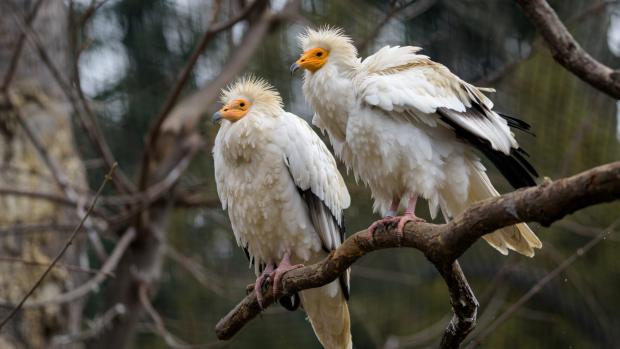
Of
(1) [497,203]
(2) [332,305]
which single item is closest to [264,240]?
(2) [332,305]

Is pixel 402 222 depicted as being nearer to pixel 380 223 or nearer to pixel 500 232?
pixel 380 223

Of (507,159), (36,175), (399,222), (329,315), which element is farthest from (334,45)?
(36,175)

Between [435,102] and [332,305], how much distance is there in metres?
1.79

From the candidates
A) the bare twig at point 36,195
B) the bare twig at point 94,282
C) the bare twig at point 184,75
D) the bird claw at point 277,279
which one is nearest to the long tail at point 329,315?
the bird claw at point 277,279

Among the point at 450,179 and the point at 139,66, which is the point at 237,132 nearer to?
the point at 450,179

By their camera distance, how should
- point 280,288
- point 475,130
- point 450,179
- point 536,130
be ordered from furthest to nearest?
point 536,130
point 280,288
point 450,179
point 475,130

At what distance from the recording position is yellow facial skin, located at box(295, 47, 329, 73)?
16.8ft

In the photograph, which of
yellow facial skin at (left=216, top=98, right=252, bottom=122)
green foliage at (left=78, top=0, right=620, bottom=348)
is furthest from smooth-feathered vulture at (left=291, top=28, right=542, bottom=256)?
green foliage at (left=78, top=0, right=620, bottom=348)

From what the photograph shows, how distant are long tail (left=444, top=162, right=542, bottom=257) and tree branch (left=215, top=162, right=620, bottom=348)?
612 millimetres

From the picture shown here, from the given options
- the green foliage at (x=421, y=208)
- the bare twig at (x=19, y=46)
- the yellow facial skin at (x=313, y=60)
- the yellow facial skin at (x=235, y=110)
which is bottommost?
the green foliage at (x=421, y=208)

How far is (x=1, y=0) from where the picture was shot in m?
8.62

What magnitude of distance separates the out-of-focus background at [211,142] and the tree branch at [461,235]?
205cm

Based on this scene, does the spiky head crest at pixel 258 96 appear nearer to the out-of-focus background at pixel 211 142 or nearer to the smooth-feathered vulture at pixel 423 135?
the smooth-feathered vulture at pixel 423 135

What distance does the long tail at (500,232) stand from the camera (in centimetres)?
435
